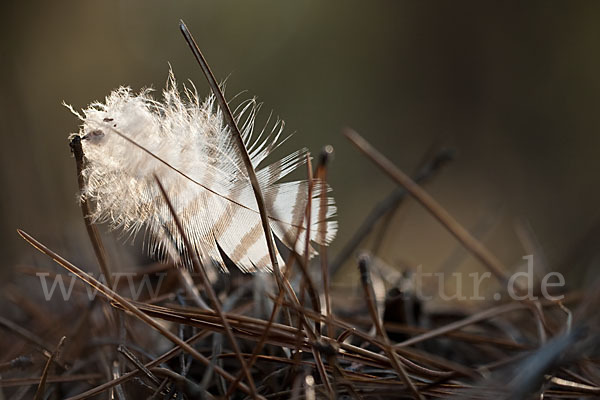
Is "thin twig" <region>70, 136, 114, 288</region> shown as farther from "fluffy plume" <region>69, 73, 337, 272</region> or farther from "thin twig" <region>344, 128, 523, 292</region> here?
"thin twig" <region>344, 128, 523, 292</region>

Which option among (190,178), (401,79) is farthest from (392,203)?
(401,79)

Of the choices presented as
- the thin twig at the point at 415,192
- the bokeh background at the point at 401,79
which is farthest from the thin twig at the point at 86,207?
the bokeh background at the point at 401,79

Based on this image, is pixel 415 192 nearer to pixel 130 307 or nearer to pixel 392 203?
pixel 392 203

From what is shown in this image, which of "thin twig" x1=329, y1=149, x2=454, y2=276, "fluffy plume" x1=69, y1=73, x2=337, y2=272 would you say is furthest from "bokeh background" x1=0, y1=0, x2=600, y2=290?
"fluffy plume" x1=69, y1=73, x2=337, y2=272

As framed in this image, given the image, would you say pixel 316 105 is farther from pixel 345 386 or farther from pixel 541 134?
pixel 345 386

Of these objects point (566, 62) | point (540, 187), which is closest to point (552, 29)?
point (566, 62)
